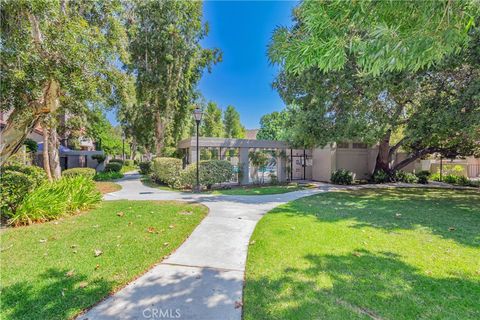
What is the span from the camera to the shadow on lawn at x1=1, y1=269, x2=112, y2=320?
8.56 ft

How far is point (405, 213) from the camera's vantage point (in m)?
7.29

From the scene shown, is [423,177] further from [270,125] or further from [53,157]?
[270,125]

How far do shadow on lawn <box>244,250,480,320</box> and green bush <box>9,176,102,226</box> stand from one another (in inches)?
204

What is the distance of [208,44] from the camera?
2127 centimetres

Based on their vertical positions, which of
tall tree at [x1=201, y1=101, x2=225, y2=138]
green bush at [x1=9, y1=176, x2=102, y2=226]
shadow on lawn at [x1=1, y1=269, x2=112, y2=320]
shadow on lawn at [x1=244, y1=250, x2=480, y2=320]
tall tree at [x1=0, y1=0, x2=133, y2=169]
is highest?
tall tree at [x1=201, y1=101, x2=225, y2=138]

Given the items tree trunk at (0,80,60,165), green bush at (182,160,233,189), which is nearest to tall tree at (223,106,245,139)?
green bush at (182,160,233,189)

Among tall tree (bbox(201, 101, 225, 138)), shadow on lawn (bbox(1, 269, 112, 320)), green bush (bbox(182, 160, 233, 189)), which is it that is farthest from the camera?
tall tree (bbox(201, 101, 225, 138))

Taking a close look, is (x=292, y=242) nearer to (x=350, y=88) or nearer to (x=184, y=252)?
(x=184, y=252)

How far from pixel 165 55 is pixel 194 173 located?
10691mm

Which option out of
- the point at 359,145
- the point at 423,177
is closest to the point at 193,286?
the point at 359,145

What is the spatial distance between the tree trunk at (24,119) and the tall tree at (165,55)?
13880 mm

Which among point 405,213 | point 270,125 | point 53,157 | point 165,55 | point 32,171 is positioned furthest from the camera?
point 270,125

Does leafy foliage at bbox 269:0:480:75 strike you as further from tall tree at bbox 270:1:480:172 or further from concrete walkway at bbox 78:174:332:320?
concrete walkway at bbox 78:174:332:320

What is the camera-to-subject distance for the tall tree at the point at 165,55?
17.9 meters
